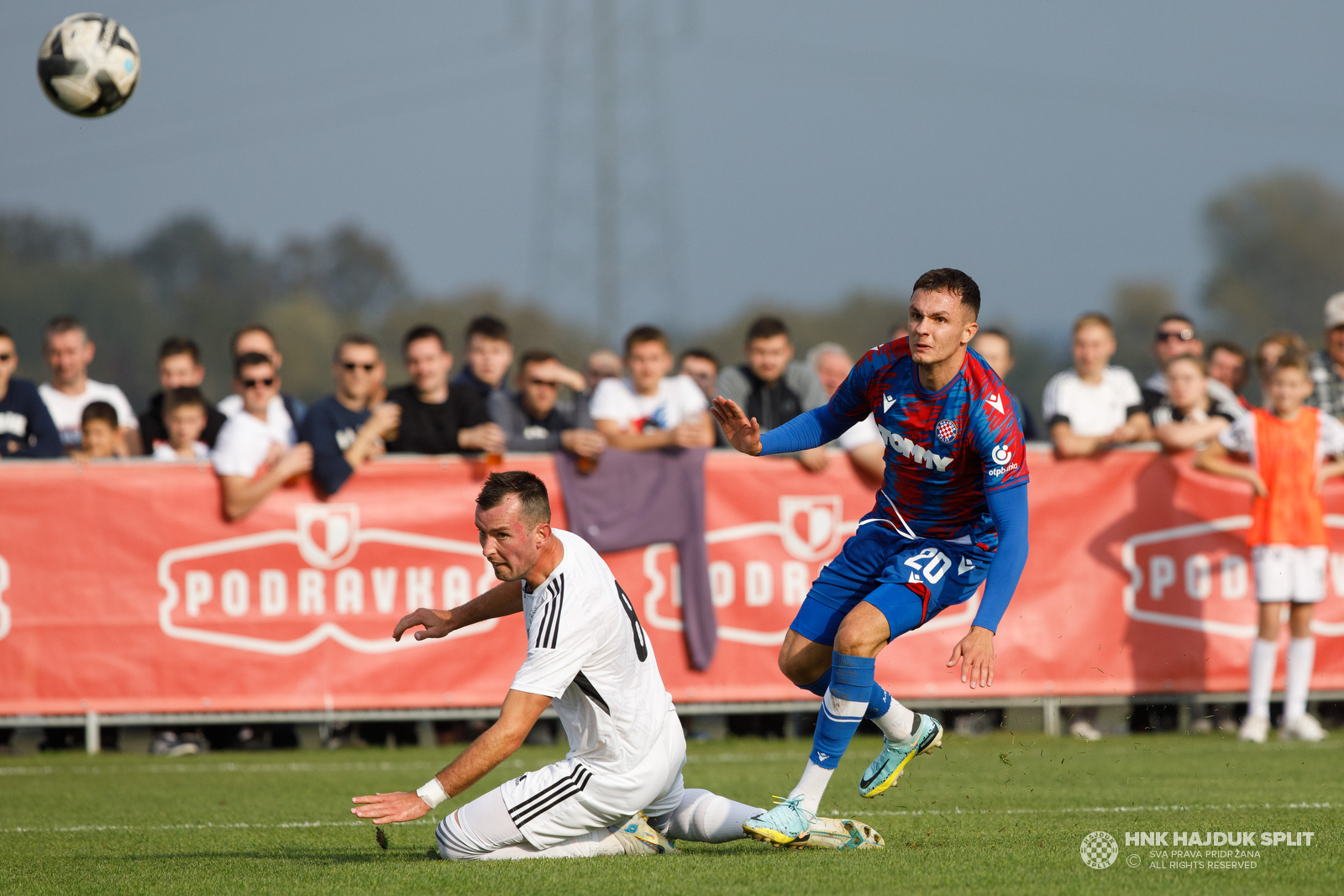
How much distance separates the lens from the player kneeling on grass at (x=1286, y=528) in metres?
10.6

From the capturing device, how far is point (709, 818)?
6086mm

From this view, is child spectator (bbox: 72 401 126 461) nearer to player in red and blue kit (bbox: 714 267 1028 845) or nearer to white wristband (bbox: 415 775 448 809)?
player in red and blue kit (bbox: 714 267 1028 845)

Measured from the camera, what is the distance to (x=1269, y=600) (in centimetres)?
1062

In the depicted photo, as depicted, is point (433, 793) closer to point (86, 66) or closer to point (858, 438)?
point (86, 66)

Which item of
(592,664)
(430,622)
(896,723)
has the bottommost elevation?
(896,723)

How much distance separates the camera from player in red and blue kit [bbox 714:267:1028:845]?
6.02 m

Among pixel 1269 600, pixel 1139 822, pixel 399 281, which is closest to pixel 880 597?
pixel 1139 822

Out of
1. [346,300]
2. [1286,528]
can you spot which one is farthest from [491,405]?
[346,300]

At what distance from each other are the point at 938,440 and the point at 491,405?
583 centimetres

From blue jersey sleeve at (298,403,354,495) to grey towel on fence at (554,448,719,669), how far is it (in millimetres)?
1579

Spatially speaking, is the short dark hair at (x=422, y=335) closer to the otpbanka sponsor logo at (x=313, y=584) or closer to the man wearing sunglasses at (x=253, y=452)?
the man wearing sunglasses at (x=253, y=452)

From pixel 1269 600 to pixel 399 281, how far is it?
58414mm

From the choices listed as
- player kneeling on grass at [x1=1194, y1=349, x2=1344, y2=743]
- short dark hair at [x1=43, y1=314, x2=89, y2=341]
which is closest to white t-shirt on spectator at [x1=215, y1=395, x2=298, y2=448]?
short dark hair at [x1=43, y1=314, x2=89, y2=341]

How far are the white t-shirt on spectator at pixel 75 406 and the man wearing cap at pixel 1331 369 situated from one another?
9.55m
